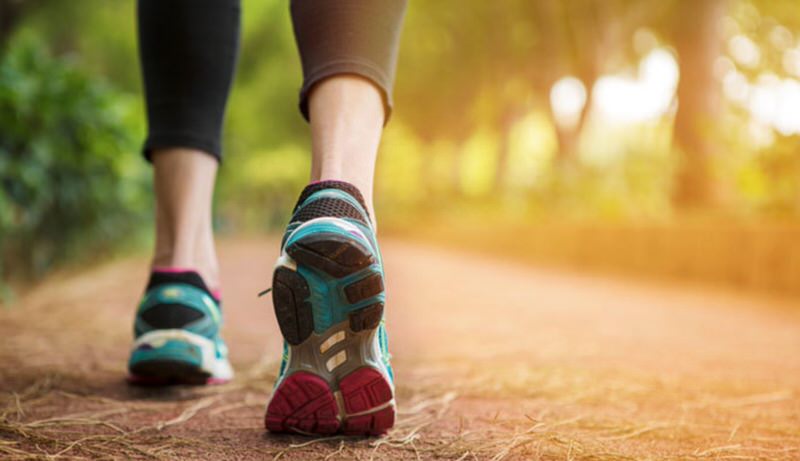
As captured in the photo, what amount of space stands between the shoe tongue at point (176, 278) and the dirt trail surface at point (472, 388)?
0.63 ft

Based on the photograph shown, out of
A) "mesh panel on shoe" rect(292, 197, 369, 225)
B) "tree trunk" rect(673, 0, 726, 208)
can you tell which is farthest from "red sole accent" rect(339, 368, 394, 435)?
"tree trunk" rect(673, 0, 726, 208)

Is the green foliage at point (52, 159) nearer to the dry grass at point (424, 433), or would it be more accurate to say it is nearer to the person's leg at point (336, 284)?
the dry grass at point (424, 433)

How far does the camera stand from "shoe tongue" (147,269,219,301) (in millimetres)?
1427

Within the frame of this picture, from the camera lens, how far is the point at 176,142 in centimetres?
152

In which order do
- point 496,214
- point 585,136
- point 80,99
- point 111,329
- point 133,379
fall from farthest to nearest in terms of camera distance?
point 496,214, point 585,136, point 80,99, point 111,329, point 133,379

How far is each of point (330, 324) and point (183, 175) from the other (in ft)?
2.14

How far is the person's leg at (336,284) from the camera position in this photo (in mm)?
971

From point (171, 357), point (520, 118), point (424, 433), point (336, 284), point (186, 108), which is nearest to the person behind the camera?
point (336, 284)

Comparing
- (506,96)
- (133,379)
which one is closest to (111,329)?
(133,379)

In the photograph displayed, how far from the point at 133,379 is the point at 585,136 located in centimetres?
960

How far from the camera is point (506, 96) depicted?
47.9 feet

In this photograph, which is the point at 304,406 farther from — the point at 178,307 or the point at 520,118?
the point at 520,118

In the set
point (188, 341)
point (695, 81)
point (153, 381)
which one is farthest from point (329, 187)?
point (695, 81)

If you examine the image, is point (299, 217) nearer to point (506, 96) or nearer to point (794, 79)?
point (794, 79)
